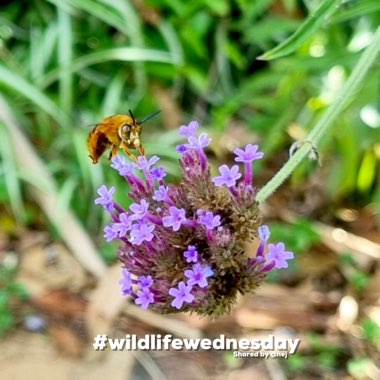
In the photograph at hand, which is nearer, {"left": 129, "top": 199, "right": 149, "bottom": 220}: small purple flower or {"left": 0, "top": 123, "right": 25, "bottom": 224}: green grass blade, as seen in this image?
{"left": 129, "top": 199, "right": 149, "bottom": 220}: small purple flower

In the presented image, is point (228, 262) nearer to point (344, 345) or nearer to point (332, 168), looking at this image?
point (344, 345)

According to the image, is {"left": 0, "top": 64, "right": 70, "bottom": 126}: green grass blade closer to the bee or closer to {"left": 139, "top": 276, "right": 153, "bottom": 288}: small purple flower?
the bee

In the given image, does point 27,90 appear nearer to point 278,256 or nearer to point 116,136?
point 116,136

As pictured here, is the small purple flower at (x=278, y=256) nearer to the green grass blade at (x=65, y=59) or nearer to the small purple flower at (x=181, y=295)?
the small purple flower at (x=181, y=295)

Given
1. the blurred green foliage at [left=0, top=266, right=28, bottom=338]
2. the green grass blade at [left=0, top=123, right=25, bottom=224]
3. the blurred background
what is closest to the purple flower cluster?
the blurred background

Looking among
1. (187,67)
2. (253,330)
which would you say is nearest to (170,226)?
(253,330)

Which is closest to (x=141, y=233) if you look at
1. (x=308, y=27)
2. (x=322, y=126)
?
(x=322, y=126)
